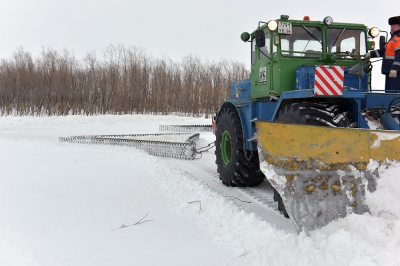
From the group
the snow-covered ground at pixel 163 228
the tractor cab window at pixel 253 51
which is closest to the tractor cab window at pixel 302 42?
the tractor cab window at pixel 253 51

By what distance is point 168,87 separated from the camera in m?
33.2

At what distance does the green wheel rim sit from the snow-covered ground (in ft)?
1.65

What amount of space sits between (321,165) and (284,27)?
8.56 feet

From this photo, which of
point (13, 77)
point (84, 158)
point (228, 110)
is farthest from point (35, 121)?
point (228, 110)

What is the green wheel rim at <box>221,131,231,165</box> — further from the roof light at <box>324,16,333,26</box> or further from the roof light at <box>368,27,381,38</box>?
the roof light at <box>368,27,381,38</box>

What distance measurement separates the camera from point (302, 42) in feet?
15.9

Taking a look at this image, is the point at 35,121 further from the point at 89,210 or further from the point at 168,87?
the point at 89,210

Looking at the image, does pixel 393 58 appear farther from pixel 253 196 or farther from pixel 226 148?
pixel 226 148

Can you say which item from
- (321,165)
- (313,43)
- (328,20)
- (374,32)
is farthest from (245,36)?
(321,165)

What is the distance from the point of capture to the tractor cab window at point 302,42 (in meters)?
4.82

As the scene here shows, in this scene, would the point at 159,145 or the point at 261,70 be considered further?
the point at 159,145

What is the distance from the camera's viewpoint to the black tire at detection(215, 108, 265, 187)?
5453mm

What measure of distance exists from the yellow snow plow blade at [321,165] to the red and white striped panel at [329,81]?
0.91 m

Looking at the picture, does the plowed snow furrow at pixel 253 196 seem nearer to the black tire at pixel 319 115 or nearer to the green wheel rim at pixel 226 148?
the black tire at pixel 319 115
